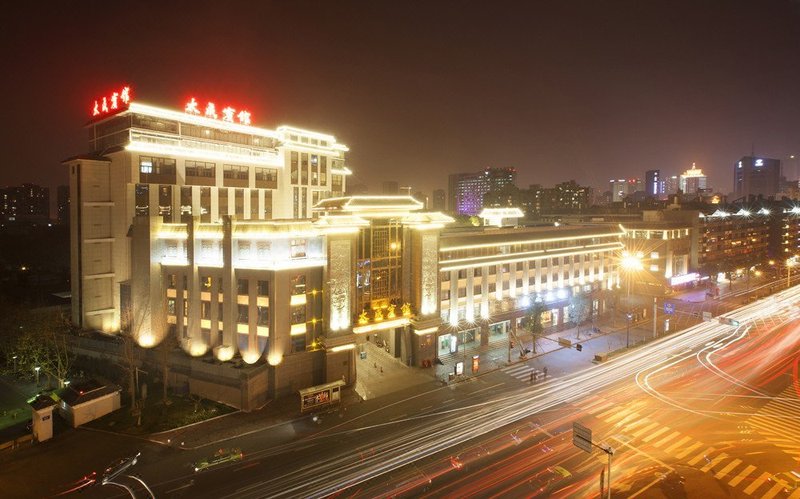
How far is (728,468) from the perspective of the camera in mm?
28406

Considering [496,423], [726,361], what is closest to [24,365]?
[496,423]

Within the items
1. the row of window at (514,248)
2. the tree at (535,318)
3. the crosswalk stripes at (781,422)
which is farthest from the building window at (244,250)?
the crosswalk stripes at (781,422)

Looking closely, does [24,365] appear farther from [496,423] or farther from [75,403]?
[496,423]

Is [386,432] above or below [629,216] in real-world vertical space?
below

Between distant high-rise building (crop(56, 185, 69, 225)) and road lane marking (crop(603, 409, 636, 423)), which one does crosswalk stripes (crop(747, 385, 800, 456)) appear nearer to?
road lane marking (crop(603, 409, 636, 423))

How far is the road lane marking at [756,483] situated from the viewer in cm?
2609

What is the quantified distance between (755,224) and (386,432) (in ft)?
384

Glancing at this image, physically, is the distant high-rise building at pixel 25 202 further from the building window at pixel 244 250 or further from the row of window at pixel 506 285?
the row of window at pixel 506 285

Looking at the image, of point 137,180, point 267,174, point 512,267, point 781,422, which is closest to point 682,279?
point 512,267

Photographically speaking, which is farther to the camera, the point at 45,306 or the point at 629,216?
the point at 629,216

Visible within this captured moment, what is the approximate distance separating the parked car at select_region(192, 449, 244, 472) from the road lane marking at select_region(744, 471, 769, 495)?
31.6m

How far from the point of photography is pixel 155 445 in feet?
108

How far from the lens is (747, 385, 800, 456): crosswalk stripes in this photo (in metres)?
31.5

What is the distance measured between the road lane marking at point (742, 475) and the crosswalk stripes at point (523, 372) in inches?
695
